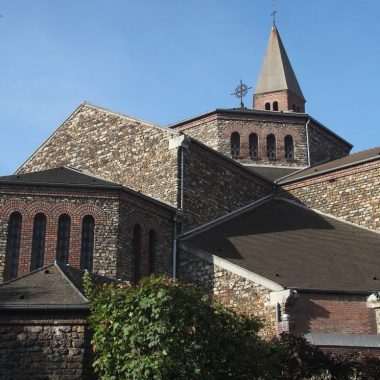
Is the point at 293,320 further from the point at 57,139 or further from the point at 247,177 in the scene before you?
the point at 57,139

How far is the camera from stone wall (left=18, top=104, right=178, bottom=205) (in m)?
25.6

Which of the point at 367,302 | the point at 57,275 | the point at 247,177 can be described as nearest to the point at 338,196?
the point at 247,177

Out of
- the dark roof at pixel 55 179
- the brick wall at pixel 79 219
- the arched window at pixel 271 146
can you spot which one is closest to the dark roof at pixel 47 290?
the brick wall at pixel 79 219

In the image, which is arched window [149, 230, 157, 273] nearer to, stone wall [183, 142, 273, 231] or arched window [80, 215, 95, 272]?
stone wall [183, 142, 273, 231]

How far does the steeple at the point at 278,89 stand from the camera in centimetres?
3838

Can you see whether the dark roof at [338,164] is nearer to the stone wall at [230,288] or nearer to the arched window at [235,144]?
the arched window at [235,144]

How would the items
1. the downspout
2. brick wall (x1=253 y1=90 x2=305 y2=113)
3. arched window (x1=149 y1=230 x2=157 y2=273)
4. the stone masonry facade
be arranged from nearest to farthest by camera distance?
arched window (x1=149 y1=230 x2=157 y2=273)
the downspout
the stone masonry facade
brick wall (x1=253 y1=90 x2=305 y2=113)

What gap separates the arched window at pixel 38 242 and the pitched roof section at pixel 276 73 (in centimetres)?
2015

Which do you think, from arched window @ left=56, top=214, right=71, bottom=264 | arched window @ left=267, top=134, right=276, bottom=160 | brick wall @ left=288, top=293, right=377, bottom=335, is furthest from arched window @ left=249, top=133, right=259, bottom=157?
brick wall @ left=288, top=293, right=377, bottom=335

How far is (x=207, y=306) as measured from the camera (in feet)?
45.4

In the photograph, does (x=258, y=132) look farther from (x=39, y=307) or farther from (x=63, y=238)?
(x=39, y=307)

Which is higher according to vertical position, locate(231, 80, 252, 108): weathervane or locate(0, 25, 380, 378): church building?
locate(231, 80, 252, 108): weathervane

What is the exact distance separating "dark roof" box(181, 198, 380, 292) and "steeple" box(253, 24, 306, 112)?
Result: 10.8 meters

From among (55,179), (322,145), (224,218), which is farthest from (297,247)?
(322,145)
